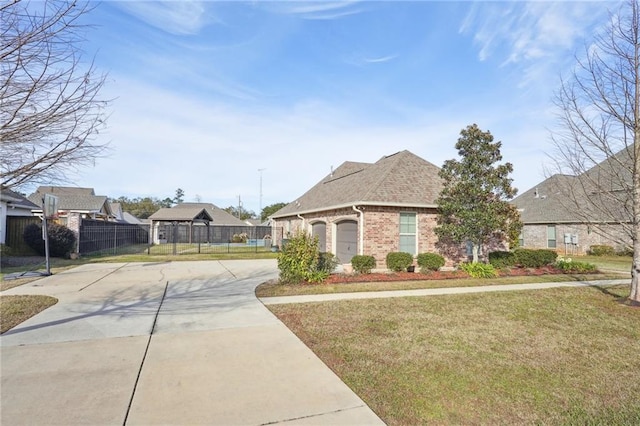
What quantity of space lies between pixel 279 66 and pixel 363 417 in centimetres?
1280

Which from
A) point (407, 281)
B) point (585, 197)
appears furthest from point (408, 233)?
point (585, 197)

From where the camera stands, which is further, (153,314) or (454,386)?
(153,314)

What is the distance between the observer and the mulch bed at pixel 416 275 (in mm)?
11414

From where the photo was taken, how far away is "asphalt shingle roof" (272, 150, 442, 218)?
14.2 m

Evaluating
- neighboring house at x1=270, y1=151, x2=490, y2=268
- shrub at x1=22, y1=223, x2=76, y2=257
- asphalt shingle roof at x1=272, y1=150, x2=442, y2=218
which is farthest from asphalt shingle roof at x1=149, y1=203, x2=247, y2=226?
neighboring house at x1=270, y1=151, x2=490, y2=268

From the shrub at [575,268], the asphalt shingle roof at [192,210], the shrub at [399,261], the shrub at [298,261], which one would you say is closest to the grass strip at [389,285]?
the shrub at [298,261]

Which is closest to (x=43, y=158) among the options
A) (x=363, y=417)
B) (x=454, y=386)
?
(x=363, y=417)

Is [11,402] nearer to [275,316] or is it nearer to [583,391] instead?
[275,316]

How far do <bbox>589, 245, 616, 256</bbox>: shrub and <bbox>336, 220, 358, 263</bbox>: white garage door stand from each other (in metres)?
18.6

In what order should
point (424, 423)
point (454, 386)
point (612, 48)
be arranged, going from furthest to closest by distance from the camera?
point (612, 48), point (454, 386), point (424, 423)

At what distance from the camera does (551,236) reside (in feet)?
87.9

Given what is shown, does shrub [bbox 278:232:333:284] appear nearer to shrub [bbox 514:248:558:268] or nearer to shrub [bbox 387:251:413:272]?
shrub [bbox 387:251:413:272]

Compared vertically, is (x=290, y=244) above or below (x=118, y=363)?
above

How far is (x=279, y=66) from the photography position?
1334cm
